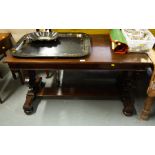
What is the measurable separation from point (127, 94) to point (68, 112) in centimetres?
66

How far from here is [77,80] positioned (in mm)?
2217

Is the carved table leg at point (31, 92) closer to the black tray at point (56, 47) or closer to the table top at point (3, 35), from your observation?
the black tray at point (56, 47)

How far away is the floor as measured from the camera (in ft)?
5.40

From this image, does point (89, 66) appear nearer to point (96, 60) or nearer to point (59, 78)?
point (96, 60)

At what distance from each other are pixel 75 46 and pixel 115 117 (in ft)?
2.59

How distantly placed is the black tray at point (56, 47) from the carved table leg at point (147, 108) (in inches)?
27.1

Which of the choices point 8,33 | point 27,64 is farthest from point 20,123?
point 8,33

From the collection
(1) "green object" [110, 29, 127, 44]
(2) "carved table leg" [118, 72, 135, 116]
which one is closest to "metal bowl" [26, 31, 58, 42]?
(1) "green object" [110, 29, 127, 44]

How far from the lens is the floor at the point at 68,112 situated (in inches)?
64.8

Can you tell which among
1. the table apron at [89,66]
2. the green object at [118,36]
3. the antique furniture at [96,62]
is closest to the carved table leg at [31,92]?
the antique furniture at [96,62]

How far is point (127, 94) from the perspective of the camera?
6.07ft

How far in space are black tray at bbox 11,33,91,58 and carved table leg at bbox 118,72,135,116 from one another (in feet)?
1.84

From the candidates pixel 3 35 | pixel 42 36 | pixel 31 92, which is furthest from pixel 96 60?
pixel 3 35

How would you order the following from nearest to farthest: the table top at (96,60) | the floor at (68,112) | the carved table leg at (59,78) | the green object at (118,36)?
the table top at (96,60)
the green object at (118,36)
the floor at (68,112)
the carved table leg at (59,78)
